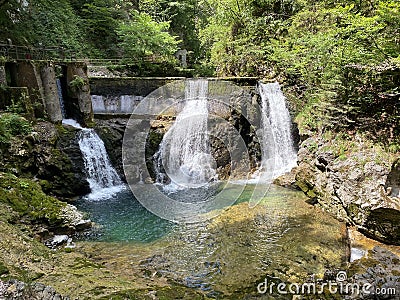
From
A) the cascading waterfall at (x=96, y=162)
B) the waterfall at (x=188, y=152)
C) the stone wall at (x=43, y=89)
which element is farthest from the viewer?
the waterfall at (x=188, y=152)

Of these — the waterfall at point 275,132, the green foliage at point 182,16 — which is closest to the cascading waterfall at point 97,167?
the waterfall at point 275,132

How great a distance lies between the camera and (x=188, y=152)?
12.5 meters

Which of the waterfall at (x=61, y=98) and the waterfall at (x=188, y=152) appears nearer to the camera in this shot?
the waterfall at (x=61, y=98)

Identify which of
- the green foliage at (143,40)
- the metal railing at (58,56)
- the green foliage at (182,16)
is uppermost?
the green foliage at (182,16)

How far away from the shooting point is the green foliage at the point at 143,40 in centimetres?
1758

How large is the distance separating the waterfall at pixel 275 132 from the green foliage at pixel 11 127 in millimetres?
8807

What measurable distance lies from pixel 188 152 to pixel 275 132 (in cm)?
377

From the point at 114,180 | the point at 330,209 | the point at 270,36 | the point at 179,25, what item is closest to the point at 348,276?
the point at 330,209

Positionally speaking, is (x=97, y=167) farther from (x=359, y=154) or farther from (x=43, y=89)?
(x=359, y=154)

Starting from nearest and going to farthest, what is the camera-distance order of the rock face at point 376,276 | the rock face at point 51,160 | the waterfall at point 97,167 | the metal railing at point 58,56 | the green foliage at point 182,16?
the rock face at point 376,276, the rock face at point 51,160, the waterfall at point 97,167, the metal railing at point 58,56, the green foliage at point 182,16

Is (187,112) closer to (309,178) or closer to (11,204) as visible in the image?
(309,178)

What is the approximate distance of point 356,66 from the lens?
874 centimetres

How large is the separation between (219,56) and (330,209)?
479 inches

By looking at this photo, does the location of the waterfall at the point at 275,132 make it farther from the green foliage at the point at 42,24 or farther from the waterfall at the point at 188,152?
the green foliage at the point at 42,24
